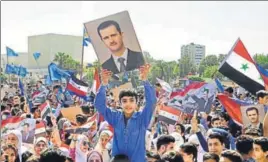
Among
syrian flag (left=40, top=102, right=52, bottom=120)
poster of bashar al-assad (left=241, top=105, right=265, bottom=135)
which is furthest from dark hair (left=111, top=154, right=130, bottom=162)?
syrian flag (left=40, top=102, right=52, bottom=120)

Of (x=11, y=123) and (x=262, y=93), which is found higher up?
(x=262, y=93)

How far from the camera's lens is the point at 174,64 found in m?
55.9

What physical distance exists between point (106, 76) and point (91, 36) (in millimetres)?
619

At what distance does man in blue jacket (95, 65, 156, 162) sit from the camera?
4.50 meters

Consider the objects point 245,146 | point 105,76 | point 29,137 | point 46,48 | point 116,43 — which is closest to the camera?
point 245,146

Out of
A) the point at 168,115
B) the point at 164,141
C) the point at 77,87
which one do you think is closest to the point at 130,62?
the point at 164,141

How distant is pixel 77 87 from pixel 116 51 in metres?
5.56

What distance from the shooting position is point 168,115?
7.01m

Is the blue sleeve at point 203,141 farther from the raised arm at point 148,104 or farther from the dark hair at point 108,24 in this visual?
the dark hair at point 108,24

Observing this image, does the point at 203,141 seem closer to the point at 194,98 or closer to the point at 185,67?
the point at 194,98

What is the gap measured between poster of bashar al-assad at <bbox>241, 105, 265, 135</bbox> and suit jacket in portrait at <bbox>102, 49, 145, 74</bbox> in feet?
5.19

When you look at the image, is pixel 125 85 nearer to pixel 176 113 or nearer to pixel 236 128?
pixel 176 113

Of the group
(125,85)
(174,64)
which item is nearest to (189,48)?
(174,64)

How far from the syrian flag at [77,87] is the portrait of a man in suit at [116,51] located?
17.4ft
